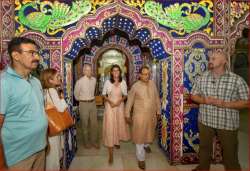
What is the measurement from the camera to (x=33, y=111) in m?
2.30

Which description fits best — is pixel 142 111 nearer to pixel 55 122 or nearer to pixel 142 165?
pixel 142 165

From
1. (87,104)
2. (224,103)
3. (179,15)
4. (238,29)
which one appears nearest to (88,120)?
(87,104)

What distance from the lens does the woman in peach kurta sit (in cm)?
463

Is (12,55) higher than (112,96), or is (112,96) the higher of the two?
(12,55)

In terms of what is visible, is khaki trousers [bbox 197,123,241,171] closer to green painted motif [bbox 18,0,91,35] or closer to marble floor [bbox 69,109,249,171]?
marble floor [bbox 69,109,249,171]

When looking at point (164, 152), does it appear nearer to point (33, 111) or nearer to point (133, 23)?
point (133, 23)

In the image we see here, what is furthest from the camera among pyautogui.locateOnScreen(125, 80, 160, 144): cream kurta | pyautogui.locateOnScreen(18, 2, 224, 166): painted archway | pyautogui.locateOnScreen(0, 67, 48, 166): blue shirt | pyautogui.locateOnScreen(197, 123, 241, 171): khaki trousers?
pyautogui.locateOnScreen(125, 80, 160, 144): cream kurta

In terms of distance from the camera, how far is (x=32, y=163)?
2.34 meters

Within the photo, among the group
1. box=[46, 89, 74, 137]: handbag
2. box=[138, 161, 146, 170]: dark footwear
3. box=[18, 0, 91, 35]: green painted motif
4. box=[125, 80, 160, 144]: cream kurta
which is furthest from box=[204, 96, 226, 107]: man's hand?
box=[18, 0, 91, 35]: green painted motif

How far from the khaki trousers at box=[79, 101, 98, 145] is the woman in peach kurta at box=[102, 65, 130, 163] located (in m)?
0.94

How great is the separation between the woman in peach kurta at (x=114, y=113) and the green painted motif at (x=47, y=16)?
1.17m

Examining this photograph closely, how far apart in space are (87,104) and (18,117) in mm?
3398

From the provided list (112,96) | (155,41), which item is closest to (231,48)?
(155,41)

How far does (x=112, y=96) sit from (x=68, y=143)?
3.67 feet
